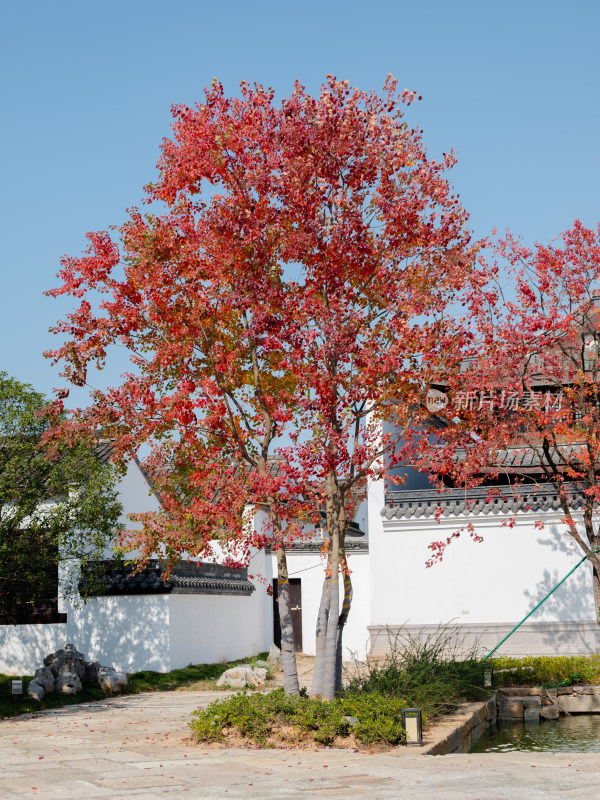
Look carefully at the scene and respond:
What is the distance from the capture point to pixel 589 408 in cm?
1553

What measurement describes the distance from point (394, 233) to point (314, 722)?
5.84 m

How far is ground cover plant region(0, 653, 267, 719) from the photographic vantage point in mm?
14164

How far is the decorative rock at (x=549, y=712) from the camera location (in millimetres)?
15133

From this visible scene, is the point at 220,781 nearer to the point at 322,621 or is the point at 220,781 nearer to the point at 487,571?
the point at 322,621

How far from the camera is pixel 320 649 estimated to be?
36.2 feet

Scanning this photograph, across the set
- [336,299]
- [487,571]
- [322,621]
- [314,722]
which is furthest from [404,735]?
[487,571]

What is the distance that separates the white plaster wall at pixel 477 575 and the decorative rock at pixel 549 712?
17.3ft

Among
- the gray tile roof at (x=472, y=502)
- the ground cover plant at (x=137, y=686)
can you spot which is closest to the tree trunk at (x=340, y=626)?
the ground cover plant at (x=137, y=686)

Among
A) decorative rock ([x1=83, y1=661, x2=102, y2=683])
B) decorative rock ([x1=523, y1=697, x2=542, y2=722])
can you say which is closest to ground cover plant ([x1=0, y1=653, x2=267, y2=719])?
decorative rock ([x1=83, y1=661, x2=102, y2=683])

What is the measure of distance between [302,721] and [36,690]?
6.74 meters

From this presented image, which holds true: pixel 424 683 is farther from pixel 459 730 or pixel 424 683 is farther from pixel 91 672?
pixel 91 672

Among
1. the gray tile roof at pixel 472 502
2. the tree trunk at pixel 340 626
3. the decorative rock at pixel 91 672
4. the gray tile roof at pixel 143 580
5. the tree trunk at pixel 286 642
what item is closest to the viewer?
the tree trunk at pixel 286 642

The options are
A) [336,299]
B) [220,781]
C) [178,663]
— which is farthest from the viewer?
[178,663]

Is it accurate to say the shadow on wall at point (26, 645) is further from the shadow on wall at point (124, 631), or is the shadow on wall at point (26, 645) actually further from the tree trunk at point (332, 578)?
the tree trunk at point (332, 578)
